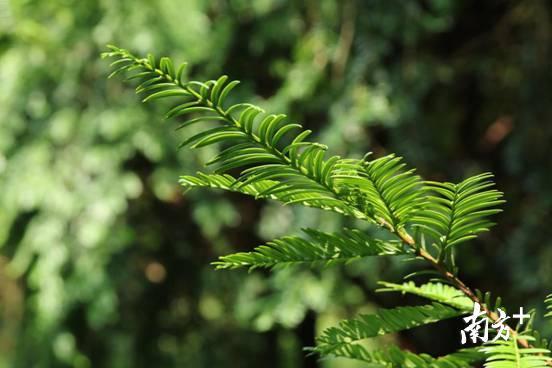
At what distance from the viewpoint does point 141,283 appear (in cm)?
208

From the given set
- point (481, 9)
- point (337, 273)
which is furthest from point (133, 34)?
point (481, 9)

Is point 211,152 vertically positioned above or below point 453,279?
above

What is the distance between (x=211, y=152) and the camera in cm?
183

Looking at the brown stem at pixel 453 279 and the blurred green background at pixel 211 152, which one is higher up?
the blurred green background at pixel 211 152

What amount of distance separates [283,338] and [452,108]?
2.75 ft

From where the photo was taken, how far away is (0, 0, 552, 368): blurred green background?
5.84ft

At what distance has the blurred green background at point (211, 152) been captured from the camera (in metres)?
1.78

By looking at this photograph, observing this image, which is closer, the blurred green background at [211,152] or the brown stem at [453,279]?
the brown stem at [453,279]

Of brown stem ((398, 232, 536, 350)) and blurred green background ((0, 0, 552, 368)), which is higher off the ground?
blurred green background ((0, 0, 552, 368))

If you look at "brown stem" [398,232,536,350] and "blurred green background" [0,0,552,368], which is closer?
"brown stem" [398,232,536,350]

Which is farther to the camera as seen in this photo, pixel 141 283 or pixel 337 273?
pixel 141 283

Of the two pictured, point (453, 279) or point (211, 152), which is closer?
point (453, 279)

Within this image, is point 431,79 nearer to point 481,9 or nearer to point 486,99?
point 486,99

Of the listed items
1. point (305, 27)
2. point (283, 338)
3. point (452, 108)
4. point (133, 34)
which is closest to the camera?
point (133, 34)
